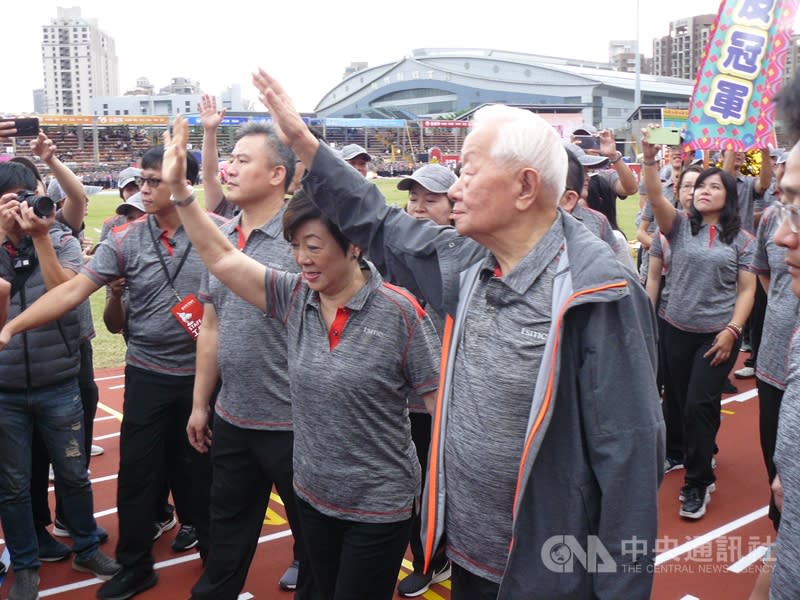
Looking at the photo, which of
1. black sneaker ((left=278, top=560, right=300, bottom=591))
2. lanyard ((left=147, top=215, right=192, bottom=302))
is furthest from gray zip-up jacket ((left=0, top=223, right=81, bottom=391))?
black sneaker ((left=278, top=560, right=300, bottom=591))

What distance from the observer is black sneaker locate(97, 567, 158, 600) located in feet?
12.7

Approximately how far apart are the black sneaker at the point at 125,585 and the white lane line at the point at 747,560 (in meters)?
2.94

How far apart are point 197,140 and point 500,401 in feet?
204

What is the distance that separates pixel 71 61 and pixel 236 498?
536 ft

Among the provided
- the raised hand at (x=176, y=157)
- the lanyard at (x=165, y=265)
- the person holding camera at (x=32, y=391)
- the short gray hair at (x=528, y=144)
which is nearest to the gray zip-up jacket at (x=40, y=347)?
the person holding camera at (x=32, y=391)

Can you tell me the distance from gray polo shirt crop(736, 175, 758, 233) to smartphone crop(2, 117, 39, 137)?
559 cm

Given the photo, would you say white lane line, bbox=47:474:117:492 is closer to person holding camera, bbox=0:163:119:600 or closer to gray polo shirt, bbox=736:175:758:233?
person holding camera, bbox=0:163:119:600

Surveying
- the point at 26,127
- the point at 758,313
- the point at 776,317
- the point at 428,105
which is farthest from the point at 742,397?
the point at 428,105

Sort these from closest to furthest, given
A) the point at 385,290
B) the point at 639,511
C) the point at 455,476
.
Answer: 1. the point at 639,511
2. the point at 455,476
3. the point at 385,290

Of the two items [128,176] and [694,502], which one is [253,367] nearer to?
[694,502]

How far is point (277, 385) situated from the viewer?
3.30m

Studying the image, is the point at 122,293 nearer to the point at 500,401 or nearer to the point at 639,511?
the point at 500,401

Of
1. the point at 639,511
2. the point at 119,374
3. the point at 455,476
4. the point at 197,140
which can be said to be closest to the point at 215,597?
the point at 455,476

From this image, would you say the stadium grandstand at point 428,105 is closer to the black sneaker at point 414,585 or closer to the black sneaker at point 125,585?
the black sneaker at point 125,585
